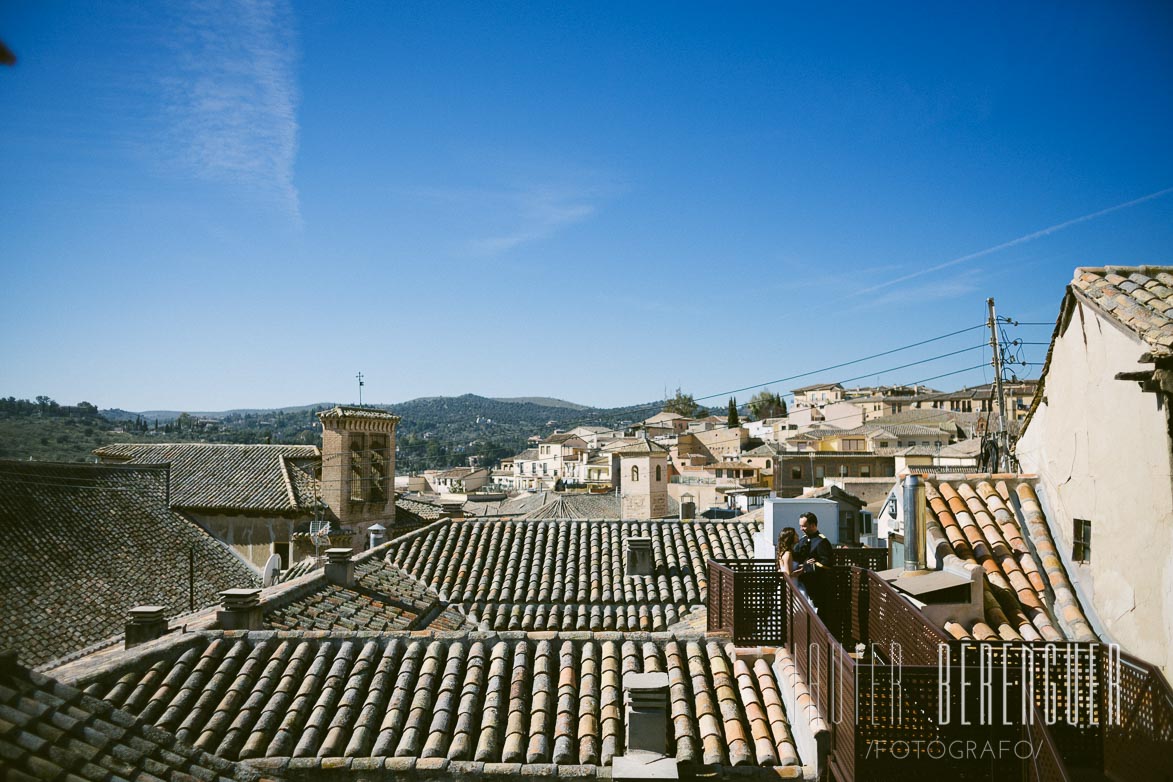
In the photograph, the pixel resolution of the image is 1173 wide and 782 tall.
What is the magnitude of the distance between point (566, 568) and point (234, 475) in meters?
20.9

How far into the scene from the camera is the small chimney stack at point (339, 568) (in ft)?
42.3

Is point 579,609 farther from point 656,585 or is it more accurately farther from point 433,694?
point 433,694

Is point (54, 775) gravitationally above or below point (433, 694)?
above

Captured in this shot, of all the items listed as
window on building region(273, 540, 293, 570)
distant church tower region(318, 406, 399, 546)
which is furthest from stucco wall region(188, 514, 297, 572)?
distant church tower region(318, 406, 399, 546)

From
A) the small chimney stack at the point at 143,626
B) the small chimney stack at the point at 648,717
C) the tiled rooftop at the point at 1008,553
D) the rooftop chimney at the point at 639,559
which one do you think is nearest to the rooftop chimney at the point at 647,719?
the small chimney stack at the point at 648,717

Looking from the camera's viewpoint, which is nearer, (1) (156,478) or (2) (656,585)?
(2) (656,585)

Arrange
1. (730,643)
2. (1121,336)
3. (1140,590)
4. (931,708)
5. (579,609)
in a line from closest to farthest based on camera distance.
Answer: (931,708), (1140,590), (1121,336), (730,643), (579,609)

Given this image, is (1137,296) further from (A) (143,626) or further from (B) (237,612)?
(A) (143,626)

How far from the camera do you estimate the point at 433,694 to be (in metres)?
7.47

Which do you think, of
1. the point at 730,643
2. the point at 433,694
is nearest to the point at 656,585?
the point at 730,643

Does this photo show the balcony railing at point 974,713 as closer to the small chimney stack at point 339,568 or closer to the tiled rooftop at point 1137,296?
the tiled rooftop at point 1137,296

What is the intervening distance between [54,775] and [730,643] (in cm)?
644

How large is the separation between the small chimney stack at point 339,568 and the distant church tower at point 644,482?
2562 centimetres

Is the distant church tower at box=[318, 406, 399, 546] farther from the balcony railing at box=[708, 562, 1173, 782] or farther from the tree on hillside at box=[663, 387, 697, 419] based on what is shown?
the tree on hillside at box=[663, 387, 697, 419]
